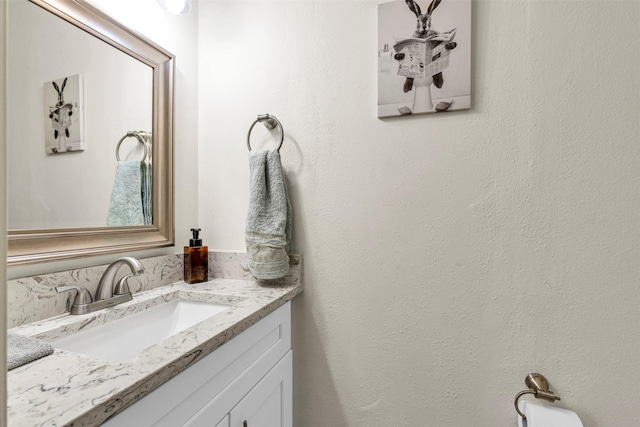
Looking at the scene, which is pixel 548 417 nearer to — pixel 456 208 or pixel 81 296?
pixel 456 208

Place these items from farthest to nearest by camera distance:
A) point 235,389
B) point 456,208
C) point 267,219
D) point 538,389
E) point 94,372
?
point 267,219 → point 456,208 → point 538,389 → point 235,389 → point 94,372

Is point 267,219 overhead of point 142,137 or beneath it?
beneath

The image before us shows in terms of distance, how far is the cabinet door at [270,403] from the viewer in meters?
0.76

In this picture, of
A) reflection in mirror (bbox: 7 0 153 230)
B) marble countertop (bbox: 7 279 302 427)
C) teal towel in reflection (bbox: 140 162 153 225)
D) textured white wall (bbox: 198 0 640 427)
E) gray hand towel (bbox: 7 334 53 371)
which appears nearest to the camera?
marble countertop (bbox: 7 279 302 427)

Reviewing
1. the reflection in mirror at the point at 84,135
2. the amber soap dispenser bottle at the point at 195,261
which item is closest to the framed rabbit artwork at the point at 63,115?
the reflection in mirror at the point at 84,135

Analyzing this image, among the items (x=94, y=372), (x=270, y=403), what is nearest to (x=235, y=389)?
(x=270, y=403)

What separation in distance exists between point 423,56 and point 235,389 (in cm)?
110

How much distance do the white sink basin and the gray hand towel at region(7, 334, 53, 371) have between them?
0.11 meters

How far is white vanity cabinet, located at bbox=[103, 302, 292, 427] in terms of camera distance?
Answer: 540 millimetres

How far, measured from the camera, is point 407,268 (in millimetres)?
998

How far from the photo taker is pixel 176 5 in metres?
1.00

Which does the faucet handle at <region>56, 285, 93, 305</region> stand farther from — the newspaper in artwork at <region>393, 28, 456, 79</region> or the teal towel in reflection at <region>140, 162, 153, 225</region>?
the newspaper in artwork at <region>393, 28, 456, 79</region>

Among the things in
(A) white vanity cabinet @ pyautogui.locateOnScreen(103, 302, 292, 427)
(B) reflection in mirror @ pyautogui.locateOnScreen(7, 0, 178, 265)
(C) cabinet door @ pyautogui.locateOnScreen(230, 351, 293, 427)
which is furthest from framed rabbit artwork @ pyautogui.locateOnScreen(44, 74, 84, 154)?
(C) cabinet door @ pyautogui.locateOnScreen(230, 351, 293, 427)

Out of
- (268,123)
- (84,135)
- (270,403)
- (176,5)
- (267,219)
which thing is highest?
(176,5)
